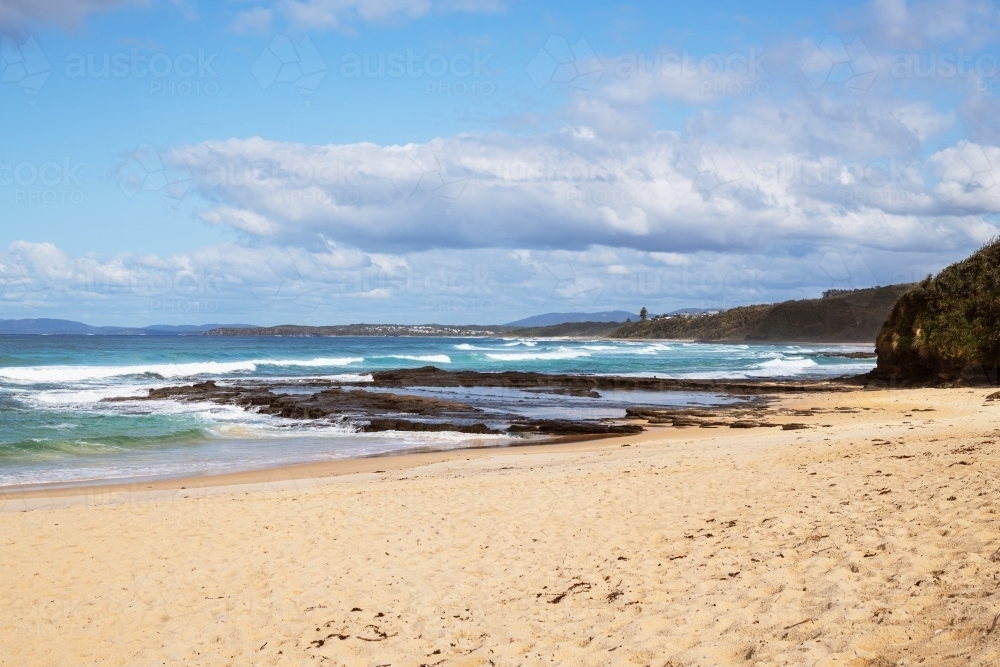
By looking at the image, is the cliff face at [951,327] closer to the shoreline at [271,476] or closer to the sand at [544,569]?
the shoreline at [271,476]

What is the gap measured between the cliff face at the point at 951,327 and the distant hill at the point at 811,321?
253 ft

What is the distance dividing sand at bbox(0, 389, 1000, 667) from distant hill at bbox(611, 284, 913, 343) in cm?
10277

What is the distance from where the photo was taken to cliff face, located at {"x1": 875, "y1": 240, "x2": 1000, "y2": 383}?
28031 mm

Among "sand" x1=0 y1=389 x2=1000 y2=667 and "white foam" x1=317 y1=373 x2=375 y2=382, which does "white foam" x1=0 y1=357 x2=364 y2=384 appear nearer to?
"white foam" x1=317 y1=373 x2=375 y2=382

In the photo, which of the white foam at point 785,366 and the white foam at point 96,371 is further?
the white foam at point 785,366

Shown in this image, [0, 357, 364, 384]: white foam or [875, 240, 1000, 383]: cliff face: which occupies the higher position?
[875, 240, 1000, 383]: cliff face

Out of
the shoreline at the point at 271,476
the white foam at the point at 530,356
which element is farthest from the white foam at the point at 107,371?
the shoreline at the point at 271,476

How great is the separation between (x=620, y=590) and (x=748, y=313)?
132752 mm

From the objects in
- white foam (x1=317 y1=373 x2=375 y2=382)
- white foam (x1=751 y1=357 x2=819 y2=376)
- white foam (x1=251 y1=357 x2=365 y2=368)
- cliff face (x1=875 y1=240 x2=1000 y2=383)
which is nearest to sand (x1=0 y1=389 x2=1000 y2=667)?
cliff face (x1=875 y1=240 x2=1000 y2=383)

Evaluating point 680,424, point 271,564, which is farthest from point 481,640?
point 680,424

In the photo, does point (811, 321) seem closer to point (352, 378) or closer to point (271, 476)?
point (352, 378)

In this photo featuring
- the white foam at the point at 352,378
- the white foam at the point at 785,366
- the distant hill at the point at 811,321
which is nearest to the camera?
the white foam at the point at 352,378

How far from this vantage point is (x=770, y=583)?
5.97 m

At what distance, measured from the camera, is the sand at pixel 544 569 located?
17.1 feet
